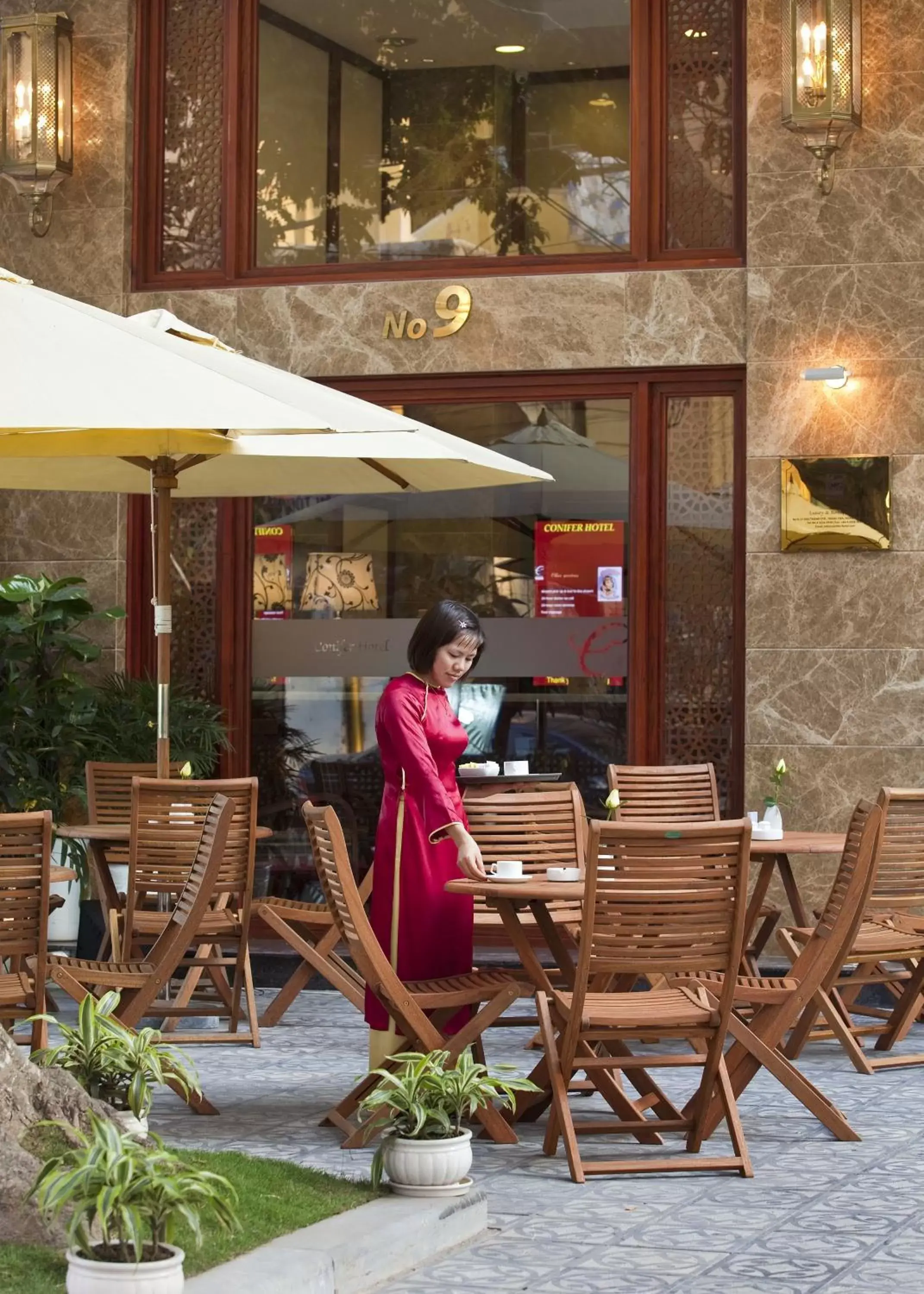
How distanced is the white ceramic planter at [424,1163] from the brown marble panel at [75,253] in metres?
7.05

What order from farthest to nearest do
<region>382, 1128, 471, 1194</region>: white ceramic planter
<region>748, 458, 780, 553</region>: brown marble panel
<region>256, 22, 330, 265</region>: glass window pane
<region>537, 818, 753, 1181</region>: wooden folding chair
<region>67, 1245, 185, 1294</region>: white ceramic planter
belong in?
1. <region>256, 22, 330, 265</region>: glass window pane
2. <region>748, 458, 780, 553</region>: brown marble panel
3. <region>537, 818, 753, 1181</region>: wooden folding chair
4. <region>382, 1128, 471, 1194</region>: white ceramic planter
5. <region>67, 1245, 185, 1294</region>: white ceramic planter

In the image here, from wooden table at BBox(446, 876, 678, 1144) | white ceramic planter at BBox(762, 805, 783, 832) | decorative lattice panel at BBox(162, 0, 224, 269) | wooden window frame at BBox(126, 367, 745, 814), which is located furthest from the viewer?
decorative lattice panel at BBox(162, 0, 224, 269)

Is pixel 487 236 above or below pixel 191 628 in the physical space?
above

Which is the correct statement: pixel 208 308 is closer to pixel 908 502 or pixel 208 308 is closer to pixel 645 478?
pixel 645 478

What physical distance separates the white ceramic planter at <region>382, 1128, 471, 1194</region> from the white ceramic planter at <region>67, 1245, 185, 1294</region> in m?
1.32

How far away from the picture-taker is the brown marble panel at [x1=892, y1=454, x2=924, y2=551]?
10.3 meters

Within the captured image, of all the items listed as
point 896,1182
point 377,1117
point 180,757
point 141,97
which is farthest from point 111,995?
point 141,97

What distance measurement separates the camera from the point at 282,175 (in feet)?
37.3

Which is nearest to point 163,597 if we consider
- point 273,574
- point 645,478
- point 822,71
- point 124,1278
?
point 273,574

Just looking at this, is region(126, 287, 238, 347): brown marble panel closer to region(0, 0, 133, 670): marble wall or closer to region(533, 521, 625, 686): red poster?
region(0, 0, 133, 670): marble wall

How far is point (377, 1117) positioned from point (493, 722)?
477 cm

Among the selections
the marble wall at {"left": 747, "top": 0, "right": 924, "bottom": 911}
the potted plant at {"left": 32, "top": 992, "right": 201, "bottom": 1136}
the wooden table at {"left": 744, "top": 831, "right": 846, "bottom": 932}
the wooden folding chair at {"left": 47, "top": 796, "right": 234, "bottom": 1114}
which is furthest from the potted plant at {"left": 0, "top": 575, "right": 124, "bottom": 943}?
the potted plant at {"left": 32, "top": 992, "right": 201, "bottom": 1136}

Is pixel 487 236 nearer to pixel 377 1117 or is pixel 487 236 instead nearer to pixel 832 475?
pixel 832 475

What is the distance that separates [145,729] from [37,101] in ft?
11.8
